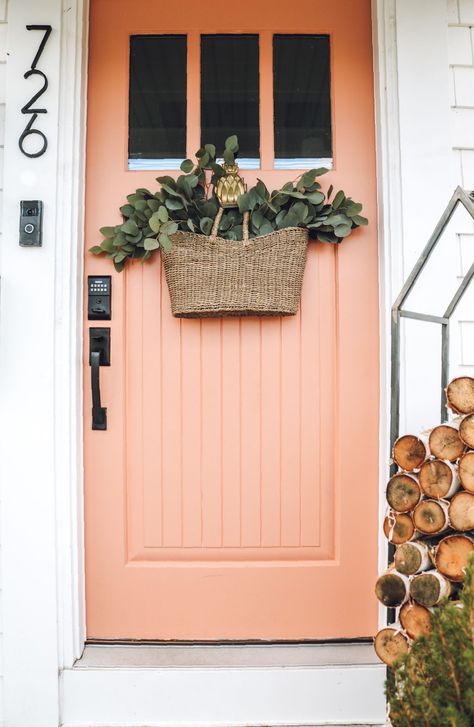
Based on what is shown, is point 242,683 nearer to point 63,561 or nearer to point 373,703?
point 373,703

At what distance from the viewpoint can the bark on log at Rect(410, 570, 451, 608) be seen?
124 cm

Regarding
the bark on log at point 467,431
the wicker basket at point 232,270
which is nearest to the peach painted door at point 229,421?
A: the wicker basket at point 232,270

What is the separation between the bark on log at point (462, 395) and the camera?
1.32m

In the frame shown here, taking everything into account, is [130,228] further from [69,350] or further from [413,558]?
[413,558]

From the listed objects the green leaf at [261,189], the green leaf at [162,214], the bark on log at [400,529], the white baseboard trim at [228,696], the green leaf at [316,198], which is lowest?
the white baseboard trim at [228,696]

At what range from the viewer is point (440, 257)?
1683 mm

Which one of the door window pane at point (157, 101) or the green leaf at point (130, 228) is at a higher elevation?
the door window pane at point (157, 101)

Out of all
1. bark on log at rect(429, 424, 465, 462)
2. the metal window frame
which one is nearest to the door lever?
the metal window frame

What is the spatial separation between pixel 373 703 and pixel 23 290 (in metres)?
1.68

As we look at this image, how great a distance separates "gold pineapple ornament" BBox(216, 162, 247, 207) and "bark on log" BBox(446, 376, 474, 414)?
878 millimetres

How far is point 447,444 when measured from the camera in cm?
130

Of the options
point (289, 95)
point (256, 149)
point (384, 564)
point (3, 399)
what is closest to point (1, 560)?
point (3, 399)

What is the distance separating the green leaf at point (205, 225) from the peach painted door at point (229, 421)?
0.21 meters

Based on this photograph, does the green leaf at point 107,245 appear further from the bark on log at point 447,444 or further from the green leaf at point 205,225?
the bark on log at point 447,444
